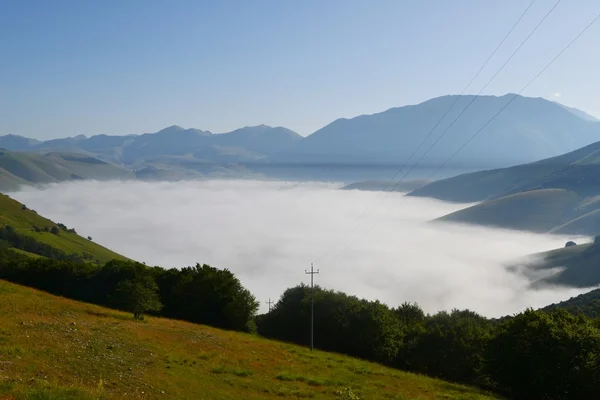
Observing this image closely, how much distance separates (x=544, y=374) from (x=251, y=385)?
104 ft

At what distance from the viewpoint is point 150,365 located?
92.4ft

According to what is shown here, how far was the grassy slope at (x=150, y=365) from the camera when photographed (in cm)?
2197

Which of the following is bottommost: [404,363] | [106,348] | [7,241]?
[404,363]

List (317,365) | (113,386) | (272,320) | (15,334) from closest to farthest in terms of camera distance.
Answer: (113,386) → (15,334) → (317,365) → (272,320)

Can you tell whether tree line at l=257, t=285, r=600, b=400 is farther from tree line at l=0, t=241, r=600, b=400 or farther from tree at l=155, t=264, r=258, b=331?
tree at l=155, t=264, r=258, b=331

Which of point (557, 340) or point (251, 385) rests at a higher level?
point (557, 340)

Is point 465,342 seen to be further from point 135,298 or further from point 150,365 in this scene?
point 150,365

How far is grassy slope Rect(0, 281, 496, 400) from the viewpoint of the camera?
72.1 feet

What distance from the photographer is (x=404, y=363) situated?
214 ft

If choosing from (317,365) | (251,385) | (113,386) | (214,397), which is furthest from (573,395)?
(113,386)

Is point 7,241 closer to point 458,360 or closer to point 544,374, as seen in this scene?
point 458,360

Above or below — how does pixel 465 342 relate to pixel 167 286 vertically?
below

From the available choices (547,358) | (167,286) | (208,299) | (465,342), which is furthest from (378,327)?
(167,286)

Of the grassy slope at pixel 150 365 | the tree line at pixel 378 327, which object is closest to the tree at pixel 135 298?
the tree line at pixel 378 327
